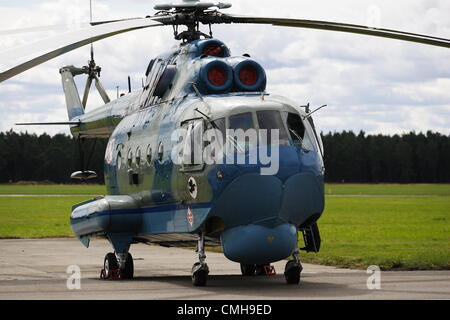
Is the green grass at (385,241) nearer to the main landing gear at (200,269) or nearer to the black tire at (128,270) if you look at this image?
the black tire at (128,270)

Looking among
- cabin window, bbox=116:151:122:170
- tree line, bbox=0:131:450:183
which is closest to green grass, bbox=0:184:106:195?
tree line, bbox=0:131:450:183

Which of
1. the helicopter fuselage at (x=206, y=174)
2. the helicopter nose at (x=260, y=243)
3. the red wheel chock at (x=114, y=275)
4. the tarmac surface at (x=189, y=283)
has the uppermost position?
the helicopter fuselage at (x=206, y=174)

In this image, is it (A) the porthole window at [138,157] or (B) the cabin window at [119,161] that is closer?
(A) the porthole window at [138,157]

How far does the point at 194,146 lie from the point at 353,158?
5584 inches

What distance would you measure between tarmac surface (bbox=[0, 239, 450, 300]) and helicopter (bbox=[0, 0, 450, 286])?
1.93 ft

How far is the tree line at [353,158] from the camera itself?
148 meters

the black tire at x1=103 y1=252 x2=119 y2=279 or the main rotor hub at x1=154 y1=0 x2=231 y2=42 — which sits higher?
the main rotor hub at x1=154 y1=0 x2=231 y2=42

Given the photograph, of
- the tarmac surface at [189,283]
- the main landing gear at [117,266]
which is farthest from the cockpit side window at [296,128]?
the main landing gear at [117,266]

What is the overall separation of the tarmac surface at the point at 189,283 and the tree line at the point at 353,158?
122m

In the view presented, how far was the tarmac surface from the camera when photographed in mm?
16120

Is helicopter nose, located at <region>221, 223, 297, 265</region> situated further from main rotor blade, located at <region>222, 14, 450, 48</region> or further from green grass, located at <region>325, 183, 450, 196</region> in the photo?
green grass, located at <region>325, 183, 450, 196</region>
